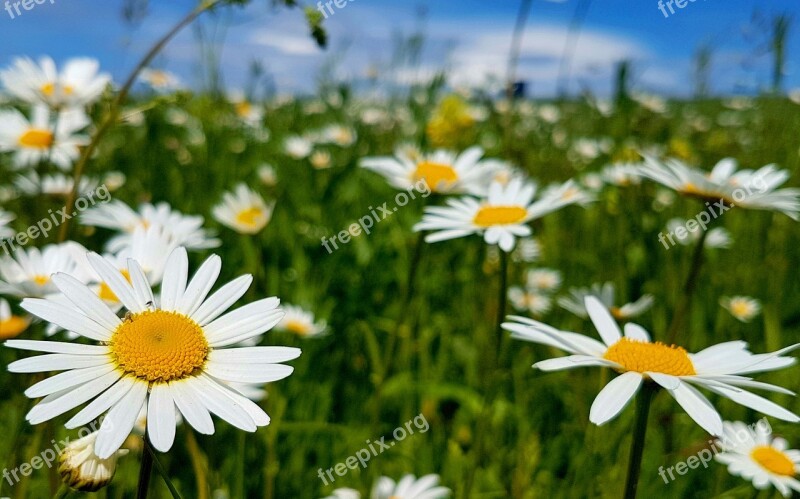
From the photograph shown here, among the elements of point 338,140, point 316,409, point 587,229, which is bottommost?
point 316,409

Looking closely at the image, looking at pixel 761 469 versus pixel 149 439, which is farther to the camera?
pixel 761 469

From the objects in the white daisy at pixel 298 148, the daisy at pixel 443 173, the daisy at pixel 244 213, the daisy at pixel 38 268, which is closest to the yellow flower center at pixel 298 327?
the daisy at pixel 244 213

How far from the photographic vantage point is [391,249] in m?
2.47

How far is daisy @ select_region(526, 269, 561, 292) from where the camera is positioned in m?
2.45

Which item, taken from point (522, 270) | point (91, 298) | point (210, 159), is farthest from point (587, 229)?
point (91, 298)

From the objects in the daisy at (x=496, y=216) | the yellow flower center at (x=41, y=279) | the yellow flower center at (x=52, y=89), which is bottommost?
the yellow flower center at (x=41, y=279)

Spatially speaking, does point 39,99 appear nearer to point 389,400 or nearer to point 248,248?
point 248,248

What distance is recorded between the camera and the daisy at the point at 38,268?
38.6 inches

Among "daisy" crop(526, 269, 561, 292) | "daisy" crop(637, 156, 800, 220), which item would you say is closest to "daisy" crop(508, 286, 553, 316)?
"daisy" crop(526, 269, 561, 292)

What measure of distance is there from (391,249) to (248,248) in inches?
23.1

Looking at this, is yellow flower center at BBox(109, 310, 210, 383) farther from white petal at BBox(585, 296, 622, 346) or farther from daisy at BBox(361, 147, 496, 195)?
daisy at BBox(361, 147, 496, 195)

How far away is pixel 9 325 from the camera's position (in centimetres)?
118

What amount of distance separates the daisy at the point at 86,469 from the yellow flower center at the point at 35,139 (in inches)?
61.8

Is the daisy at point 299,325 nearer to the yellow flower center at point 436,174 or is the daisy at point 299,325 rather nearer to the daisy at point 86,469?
the yellow flower center at point 436,174
